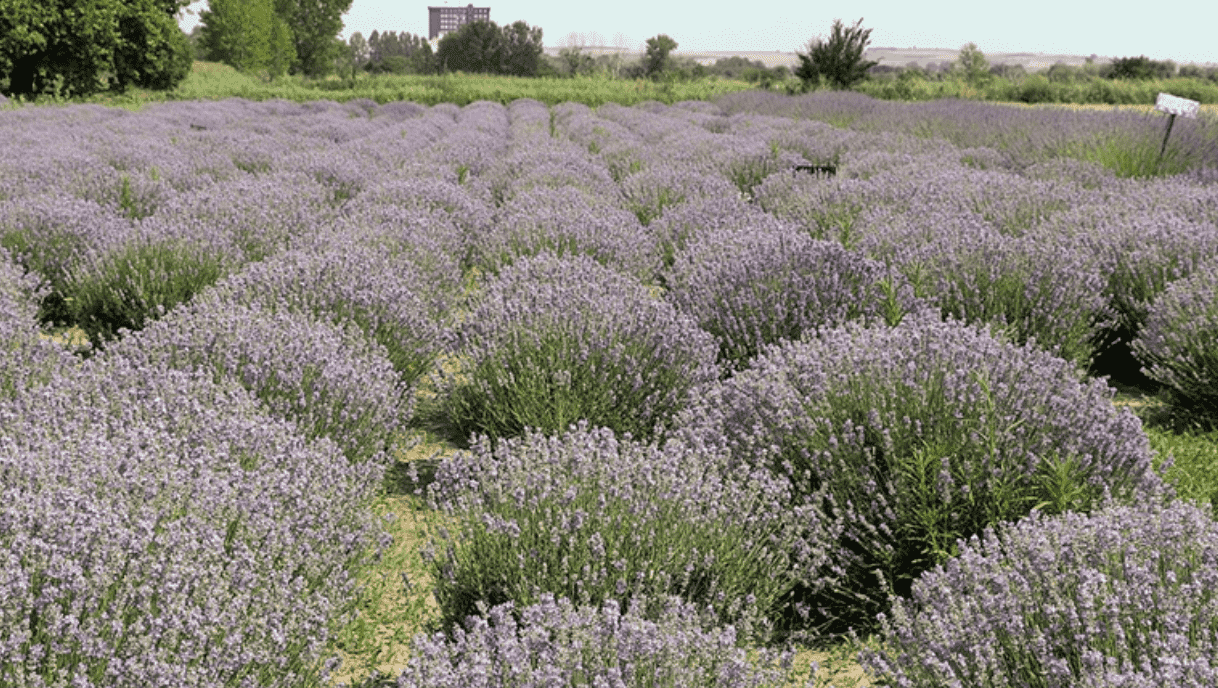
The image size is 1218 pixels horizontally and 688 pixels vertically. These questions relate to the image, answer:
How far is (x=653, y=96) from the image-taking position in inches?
1179

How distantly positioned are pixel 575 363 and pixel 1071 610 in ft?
7.15

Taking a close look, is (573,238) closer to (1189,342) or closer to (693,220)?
(693,220)

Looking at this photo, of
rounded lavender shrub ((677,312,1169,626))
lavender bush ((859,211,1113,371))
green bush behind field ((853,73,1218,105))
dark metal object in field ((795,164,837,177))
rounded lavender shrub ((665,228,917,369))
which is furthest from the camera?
green bush behind field ((853,73,1218,105))

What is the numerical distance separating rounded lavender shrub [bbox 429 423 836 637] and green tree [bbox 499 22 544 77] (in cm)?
6837

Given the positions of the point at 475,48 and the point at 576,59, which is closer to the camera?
the point at 576,59

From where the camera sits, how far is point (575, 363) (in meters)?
3.58

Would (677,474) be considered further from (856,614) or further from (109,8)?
(109,8)

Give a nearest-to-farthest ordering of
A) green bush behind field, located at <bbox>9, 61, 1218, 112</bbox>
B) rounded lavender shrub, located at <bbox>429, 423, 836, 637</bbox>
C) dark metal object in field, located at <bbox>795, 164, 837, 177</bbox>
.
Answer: rounded lavender shrub, located at <bbox>429, 423, 836, 637</bbox> → dark metal object in field, located at <bbox>795, 164, 837, 177</bbox> → green bush behind field, located at <bbox>9, 61, 1218, 112</bbox>

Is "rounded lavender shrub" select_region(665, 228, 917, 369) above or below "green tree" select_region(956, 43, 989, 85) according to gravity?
below

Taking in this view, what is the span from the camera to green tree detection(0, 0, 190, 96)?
23.4 metres

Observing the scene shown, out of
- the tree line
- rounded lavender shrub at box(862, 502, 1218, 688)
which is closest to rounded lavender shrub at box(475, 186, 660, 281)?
rounded lavender shrub at box(862, 502, 1218, 688)

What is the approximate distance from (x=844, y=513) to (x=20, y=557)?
2053 mm

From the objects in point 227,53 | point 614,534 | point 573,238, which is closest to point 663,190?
point 573,238

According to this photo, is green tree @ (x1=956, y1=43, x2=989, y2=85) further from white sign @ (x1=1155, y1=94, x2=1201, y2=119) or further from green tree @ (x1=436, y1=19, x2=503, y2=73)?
green tree @ (x1=436, y1=19, x2=503, y2=73)
